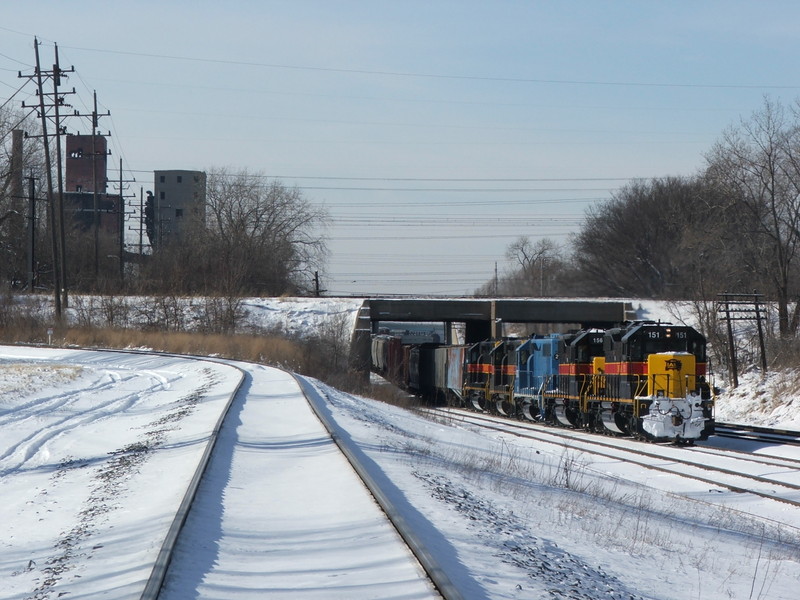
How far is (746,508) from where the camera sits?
13266 millimetres

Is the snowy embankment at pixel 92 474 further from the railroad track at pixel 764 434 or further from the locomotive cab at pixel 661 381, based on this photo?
the railroad track at pixel 764 434

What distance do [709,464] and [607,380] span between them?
6437 mm

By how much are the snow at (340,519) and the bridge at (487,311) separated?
30.4 meters

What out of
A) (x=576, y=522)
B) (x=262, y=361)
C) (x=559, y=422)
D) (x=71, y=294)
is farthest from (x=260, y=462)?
(x=71, y=294)

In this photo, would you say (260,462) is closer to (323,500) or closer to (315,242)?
(323,500)

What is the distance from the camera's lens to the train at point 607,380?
21.7m

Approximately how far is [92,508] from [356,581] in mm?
4404

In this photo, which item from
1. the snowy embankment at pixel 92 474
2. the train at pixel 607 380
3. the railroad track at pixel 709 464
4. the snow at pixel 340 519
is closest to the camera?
the snow at pixel 340 519

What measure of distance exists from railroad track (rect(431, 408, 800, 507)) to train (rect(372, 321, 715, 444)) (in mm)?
712

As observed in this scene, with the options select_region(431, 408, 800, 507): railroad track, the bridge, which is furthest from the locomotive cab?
the bridge

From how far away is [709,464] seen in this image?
18.2 m

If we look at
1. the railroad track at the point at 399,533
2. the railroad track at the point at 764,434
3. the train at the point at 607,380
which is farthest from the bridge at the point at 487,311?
the railroad track at the point at 399,533

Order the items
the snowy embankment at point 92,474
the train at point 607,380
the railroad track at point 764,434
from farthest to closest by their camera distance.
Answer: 1. the railroad track at point 764,434
2. the train at point 607,380
3. the snowy embankment at point 92,474

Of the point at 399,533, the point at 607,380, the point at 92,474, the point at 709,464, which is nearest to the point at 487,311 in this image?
the point at 607,380
